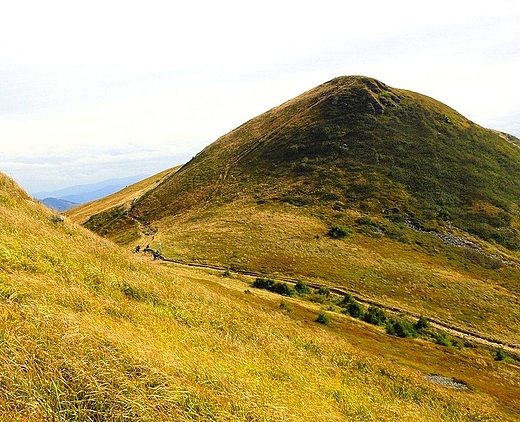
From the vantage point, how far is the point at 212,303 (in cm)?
2362

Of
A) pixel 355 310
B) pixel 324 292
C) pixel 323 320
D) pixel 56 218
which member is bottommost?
pixel 355 310

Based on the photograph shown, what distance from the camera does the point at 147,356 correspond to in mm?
9867

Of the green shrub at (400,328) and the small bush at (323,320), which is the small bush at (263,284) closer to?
the small bush at (323,320)

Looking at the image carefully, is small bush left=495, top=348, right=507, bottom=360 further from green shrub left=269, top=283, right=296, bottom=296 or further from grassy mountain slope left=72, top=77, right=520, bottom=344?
green shrub left=269, top=283, right=296, bottom=296

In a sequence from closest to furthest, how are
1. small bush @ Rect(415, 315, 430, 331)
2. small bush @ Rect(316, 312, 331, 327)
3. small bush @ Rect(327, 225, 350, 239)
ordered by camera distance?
1. small bush @ Rect(316, 312, 331, 327)
2. small bush @ Rect(415, 315, 430, 331)
3. small bush @ Rect(327, 225, 350, 239)

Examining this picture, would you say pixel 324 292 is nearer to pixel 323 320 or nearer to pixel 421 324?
pixel 421 324

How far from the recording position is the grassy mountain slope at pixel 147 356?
319 inches

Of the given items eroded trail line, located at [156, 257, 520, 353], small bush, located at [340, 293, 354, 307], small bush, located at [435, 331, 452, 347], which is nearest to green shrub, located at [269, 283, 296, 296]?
eroded trail line, located at [156, 257, 520, 353]

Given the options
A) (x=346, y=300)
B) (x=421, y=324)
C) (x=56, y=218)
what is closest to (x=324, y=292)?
(x=346, y=300)

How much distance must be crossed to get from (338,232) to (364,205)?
15174 millimetres

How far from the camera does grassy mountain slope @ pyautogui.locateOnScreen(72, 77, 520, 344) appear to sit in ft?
200

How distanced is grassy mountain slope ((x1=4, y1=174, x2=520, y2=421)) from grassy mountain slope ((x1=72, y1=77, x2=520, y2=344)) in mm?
31597

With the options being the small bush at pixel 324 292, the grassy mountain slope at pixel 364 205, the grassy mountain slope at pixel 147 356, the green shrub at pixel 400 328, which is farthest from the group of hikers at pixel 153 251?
the green shrub at pixel 400 328

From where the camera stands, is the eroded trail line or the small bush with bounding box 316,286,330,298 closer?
the eroded trail line
